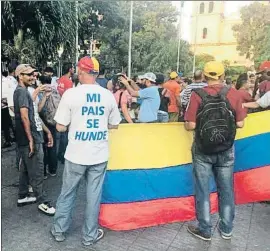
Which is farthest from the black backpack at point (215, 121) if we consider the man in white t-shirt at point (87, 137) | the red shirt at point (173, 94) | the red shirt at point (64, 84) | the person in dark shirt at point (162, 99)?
the red shirt at point (173, 94)

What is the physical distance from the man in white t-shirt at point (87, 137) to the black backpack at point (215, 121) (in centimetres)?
76

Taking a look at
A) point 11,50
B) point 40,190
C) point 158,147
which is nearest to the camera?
point 158,147

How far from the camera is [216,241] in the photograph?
11.6 feet

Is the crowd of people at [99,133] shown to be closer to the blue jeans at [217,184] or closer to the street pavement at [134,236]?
the blue jeans at [217,184]

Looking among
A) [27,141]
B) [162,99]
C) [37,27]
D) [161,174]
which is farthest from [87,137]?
[37,27]

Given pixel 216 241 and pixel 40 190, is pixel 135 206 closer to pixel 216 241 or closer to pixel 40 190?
pixel 216 241

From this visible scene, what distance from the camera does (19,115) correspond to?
3859mm

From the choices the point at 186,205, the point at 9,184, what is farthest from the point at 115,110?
the point at 9,184

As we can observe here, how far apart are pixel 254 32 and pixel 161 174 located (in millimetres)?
36495

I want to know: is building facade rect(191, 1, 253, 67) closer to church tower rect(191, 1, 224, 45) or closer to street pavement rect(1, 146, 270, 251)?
church tower rect(191, 1, 224, 45)

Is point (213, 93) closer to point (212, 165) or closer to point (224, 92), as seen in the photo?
point (224, 92)

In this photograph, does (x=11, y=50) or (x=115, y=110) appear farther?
(x=11, y=50)

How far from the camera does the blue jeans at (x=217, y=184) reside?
338 cm

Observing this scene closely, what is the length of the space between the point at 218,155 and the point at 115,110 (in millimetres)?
998
